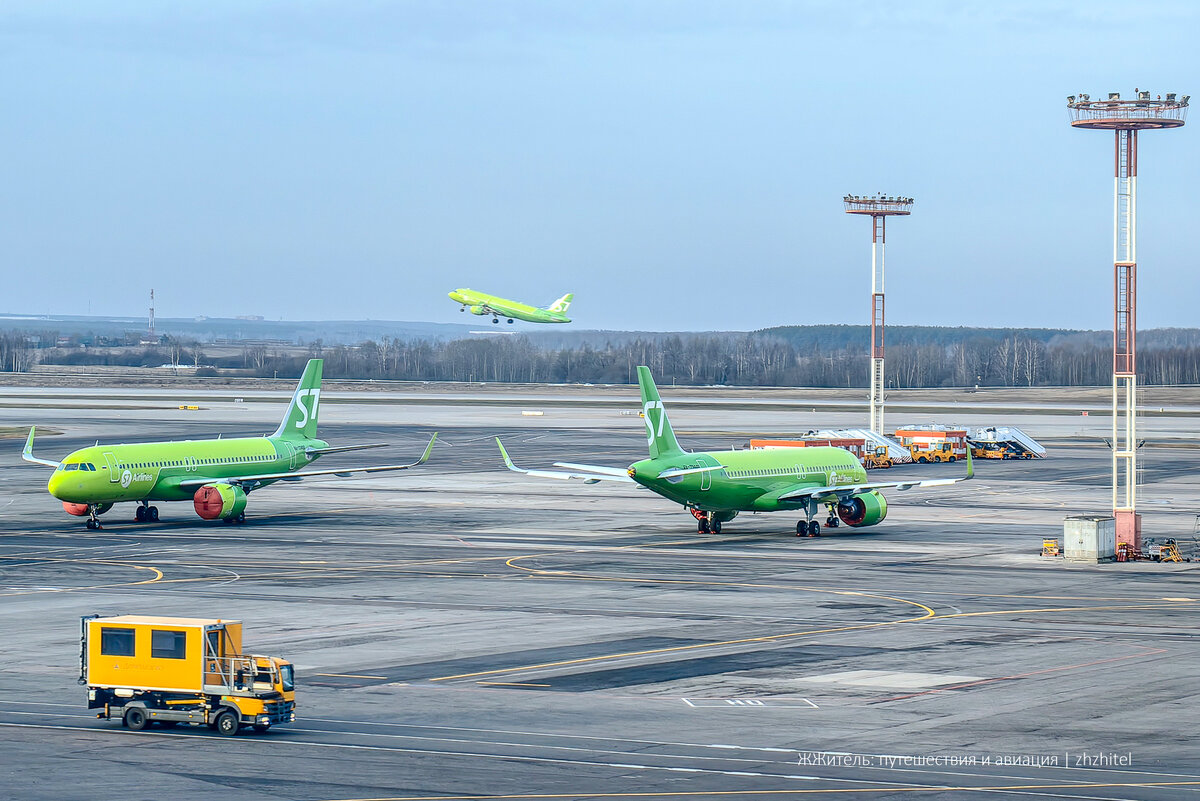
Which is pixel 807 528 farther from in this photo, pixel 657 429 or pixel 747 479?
pixel 657 429

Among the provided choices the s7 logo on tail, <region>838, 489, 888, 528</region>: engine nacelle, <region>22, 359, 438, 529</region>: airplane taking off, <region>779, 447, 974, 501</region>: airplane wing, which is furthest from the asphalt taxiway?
the s7 logo on tail

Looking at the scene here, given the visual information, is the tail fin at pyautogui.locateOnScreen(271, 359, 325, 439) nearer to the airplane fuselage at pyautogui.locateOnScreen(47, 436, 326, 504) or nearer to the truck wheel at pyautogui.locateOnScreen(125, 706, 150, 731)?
the airplane fuselage at pyautogui.locateOnScreen(47, 436, 326, 504)

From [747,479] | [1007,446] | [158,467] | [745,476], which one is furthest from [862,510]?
[1007,446]

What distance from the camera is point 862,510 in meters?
76.9

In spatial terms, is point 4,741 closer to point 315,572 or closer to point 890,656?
point 890,656

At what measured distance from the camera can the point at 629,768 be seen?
28766 mm

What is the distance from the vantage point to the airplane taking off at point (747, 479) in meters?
70.6

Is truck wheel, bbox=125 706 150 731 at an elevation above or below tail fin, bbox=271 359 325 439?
below

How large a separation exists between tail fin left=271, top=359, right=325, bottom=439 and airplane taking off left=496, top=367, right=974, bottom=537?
16.1 meters

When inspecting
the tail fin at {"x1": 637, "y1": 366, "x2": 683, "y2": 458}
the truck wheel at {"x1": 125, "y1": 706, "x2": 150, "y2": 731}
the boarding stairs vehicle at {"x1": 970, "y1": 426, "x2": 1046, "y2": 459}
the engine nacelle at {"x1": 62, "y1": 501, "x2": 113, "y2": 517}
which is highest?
the tail fin at {"x1": 637, "y1": 366, "x2": 683, "y2": 458}

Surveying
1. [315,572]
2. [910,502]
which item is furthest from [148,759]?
[910,502]

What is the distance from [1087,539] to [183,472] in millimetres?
44642

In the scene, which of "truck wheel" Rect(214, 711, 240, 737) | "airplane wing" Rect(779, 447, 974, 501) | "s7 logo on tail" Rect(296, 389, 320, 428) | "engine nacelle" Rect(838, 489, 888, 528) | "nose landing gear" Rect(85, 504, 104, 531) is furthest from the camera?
"s7 logo on tail" Rect(296, 389, 320, 428)

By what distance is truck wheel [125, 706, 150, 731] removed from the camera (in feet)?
107
